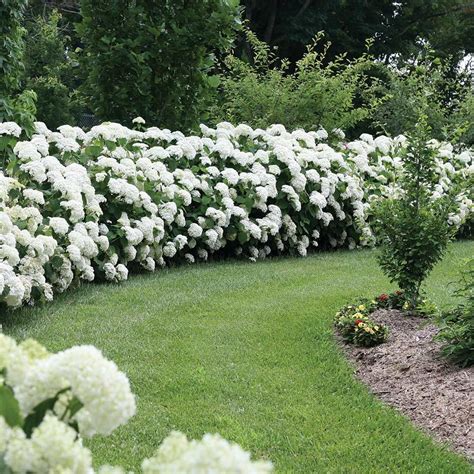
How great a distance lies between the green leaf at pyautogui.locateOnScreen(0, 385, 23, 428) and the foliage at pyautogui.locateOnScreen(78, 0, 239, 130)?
8260mm

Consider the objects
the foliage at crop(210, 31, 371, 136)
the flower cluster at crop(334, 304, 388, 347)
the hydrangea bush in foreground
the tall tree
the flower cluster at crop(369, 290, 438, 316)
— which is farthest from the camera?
the foliage at crop(210, 31, 371, 136)

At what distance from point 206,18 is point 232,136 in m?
1.45

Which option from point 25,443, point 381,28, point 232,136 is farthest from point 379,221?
point 381,28

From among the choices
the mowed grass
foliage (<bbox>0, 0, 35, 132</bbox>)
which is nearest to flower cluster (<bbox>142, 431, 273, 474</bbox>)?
the mowed grass

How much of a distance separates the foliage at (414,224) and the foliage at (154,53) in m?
4.37

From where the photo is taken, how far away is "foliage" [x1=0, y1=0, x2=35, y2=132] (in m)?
7.34

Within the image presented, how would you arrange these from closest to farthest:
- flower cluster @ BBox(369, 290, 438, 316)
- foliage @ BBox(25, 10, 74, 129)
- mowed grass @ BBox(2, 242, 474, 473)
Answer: mowed grass @ BBox(2, 242, 474, 473), flower cluster @ BBox(369, 290, 438, 316), foliage @ BBox(25, 10, 74, 129)

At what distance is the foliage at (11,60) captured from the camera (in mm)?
7336

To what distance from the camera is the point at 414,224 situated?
17.4ft

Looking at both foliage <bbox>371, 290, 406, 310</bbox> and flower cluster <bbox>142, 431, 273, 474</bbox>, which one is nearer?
flower cluster <bbox>142, 431, 273, 474</bbox>

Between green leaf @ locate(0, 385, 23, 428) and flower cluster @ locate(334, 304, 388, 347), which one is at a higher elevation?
green leaf @ locate(0, 385, 23, 428)

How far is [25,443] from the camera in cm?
98

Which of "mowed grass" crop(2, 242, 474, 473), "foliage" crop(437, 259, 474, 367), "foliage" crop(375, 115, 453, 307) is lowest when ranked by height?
"mowed grass" crop(2, 242, 474, 473)

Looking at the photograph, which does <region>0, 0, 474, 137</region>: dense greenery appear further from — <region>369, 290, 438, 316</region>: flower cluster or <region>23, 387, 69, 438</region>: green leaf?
<region>23, 387, 69, 438</region>: green leaf
